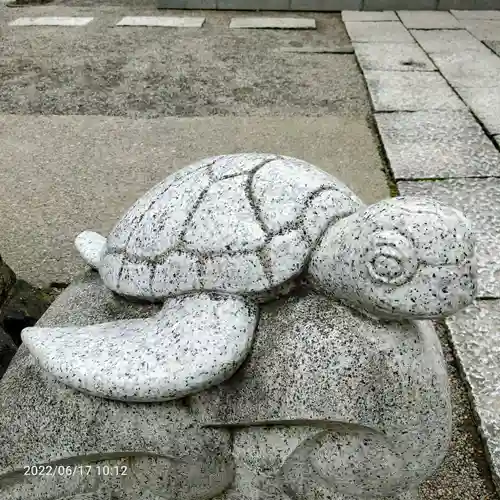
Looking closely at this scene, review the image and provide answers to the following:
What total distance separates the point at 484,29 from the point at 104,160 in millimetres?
4189

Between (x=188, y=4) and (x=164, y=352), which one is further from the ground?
(x=164, y=352)

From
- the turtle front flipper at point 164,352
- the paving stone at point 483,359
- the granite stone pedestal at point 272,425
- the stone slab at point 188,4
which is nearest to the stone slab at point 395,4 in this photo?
the stone slab at point 188,4

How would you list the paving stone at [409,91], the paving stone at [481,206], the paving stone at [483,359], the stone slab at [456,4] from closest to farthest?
the paving stone at [483,359] < the paving stone at [481,206] < the paving stone at [409,91] < the stone slab at [456,4]

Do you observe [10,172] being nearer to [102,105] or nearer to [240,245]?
[102,105]

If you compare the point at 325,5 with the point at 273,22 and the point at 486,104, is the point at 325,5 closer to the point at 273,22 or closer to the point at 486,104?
the point at 273,22

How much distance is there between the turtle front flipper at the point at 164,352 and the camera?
3.40ft

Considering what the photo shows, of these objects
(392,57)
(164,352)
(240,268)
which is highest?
(240,268)

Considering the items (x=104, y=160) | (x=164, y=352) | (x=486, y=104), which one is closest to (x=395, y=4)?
(x=486, y=104)

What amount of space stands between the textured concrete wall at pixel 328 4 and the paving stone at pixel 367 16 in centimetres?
10

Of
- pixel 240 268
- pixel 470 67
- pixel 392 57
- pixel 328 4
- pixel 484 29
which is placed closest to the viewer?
pixel 240 268

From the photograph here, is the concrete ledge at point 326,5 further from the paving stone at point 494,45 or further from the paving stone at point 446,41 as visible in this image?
the paving stone at point 494,45

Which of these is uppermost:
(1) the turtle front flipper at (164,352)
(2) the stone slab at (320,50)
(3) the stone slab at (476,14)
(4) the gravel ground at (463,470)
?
(1) the turtle front flipper at (164,352)

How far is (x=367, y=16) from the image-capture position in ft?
21.4

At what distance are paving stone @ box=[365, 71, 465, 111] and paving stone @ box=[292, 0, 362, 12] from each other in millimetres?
2323
